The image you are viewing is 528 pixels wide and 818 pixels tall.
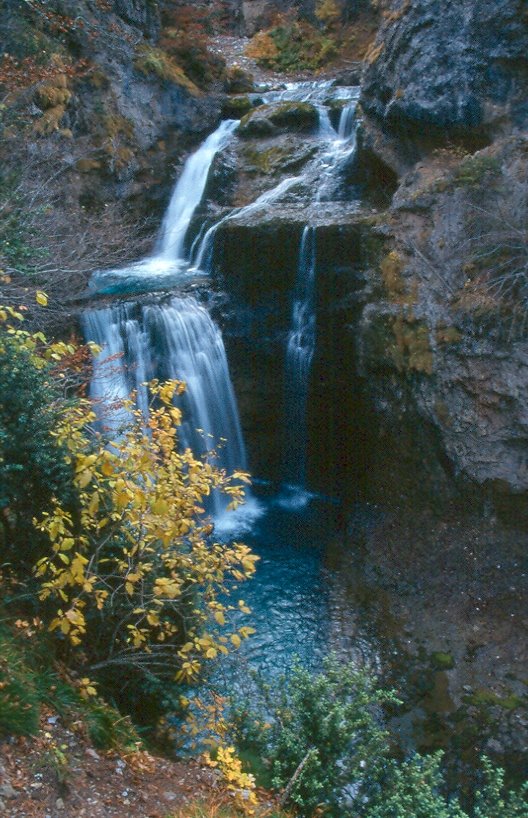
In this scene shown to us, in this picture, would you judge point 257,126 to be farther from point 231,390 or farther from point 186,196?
point 231,390

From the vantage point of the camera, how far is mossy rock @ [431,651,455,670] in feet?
27.5

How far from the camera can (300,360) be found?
467 inches

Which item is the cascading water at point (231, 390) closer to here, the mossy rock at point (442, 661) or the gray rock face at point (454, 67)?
the mossy rock at point (442, 661)

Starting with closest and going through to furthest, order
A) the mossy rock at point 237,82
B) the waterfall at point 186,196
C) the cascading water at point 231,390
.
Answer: the cascading water at point 231,390 < the waterfall at point 186,196 < the mossy rock at point 237,82

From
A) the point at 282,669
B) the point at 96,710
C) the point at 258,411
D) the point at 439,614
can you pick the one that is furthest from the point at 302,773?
the point at 258,411

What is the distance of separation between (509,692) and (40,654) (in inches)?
235

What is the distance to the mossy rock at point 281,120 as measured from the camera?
15.7 m

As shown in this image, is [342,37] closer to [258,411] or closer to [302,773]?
[258,411]

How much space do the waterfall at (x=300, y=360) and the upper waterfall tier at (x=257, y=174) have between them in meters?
1.73

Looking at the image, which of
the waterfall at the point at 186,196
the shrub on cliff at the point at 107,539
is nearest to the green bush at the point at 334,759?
the shrub on cliff at the point at 107,539

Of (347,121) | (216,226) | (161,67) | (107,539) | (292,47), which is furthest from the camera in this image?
(292,47)

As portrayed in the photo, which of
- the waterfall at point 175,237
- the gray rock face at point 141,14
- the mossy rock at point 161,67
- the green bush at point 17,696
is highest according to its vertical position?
the gray rock face at point 141,14

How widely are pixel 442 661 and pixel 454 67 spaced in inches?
363

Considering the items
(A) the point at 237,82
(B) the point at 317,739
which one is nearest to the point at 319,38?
(A) the point at 237,82
